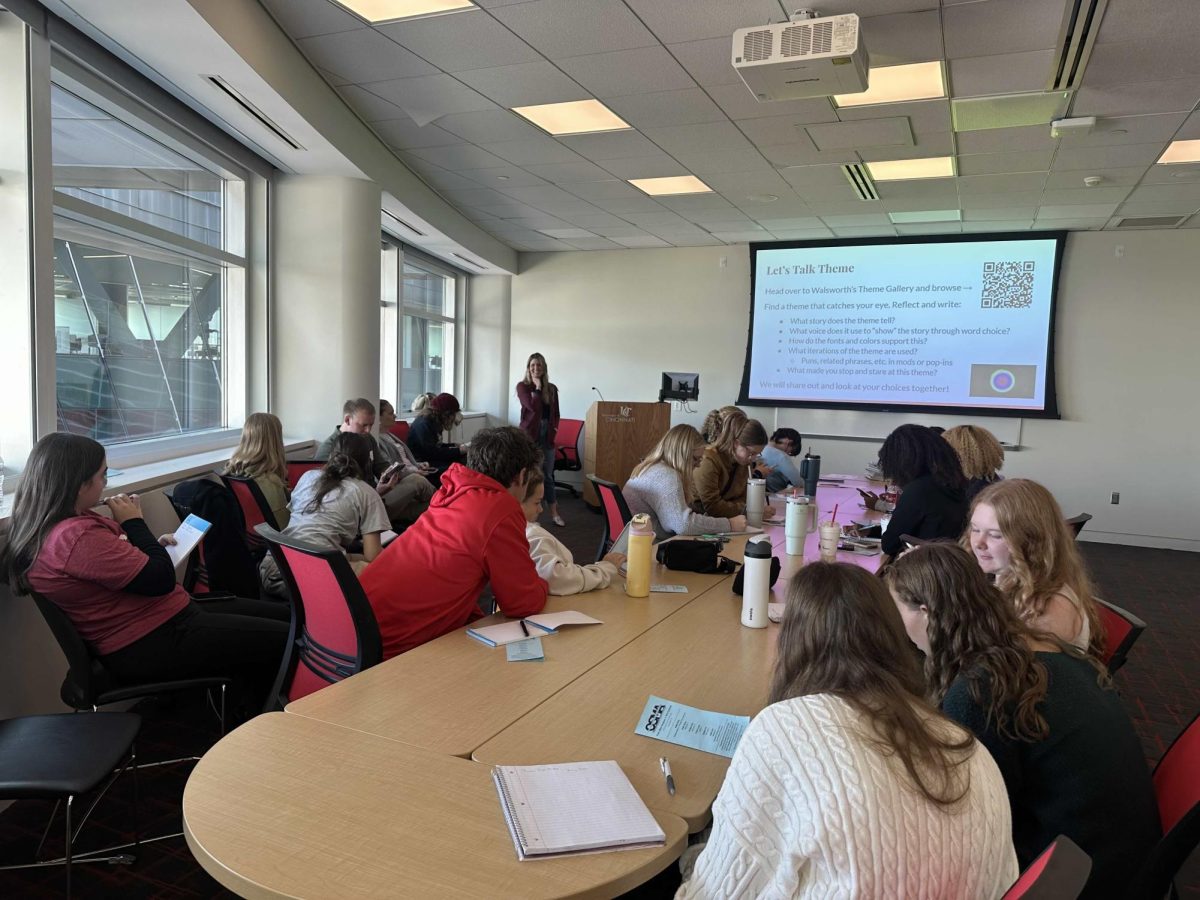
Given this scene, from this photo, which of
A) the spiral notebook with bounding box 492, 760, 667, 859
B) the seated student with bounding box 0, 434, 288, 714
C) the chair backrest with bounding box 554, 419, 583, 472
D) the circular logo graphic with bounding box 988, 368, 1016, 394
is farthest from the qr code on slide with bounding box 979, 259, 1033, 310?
the spiral notebook with bounding box 492, 760, 667, 859

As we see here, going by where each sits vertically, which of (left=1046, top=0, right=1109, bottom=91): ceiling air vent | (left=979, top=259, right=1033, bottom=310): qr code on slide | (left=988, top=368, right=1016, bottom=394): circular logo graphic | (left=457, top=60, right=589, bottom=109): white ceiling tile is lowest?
(left=988, top=368, right=1016, bottom=394): circular logo graphic

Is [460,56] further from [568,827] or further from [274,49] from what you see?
[568,827]

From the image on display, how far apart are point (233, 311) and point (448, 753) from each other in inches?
185

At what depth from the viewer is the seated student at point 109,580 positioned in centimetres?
219

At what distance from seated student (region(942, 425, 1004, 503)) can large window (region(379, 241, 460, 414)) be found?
500 centimetres

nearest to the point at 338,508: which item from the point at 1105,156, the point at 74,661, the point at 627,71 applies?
the point at 74,661

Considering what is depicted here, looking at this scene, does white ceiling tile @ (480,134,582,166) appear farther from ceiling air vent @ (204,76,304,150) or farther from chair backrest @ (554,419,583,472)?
chair backrest @ (554,419,583,472)

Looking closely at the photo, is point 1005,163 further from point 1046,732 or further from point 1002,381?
point 1046,732

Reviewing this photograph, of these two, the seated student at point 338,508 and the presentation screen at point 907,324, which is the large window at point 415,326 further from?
the seated student at point 338,508

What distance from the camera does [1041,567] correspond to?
6.48ft

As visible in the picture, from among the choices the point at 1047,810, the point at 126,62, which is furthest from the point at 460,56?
the point at 1047,810

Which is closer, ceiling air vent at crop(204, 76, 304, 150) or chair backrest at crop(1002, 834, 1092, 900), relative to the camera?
chair backrest at crop(1002, 834, 1092, 900)

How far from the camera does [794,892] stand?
104 centimetres

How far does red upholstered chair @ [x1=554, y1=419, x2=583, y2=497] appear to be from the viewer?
30.1 ft
